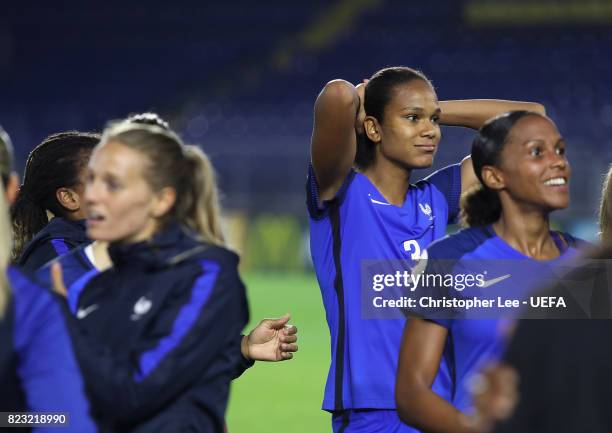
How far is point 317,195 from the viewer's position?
4.23m

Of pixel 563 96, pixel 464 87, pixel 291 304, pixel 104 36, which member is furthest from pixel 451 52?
pixel 291 304

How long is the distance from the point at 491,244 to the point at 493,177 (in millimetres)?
224

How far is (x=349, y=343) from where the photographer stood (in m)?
4.11

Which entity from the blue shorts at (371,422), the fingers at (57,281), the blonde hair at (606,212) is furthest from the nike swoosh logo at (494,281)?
the fingers at (57,281)

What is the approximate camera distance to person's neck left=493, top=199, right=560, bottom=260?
134 inches

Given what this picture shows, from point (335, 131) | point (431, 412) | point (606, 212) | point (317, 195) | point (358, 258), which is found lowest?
point (431, 412)

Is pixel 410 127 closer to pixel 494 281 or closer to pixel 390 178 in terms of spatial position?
pixel 390 178

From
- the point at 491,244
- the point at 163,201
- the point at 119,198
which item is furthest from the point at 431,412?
the point at 119,198

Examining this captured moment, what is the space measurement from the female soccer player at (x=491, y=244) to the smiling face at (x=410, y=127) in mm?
714

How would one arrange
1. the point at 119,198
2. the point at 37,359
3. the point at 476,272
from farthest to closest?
the point at 476,272, the point at 119,198, the point at 37,359

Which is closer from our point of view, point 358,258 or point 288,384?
point 358,258

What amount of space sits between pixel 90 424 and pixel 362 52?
27238 millimetres

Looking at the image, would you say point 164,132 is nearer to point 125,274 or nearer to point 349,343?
point 125,274

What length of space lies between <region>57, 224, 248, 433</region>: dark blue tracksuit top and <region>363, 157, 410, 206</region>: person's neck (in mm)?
1355
